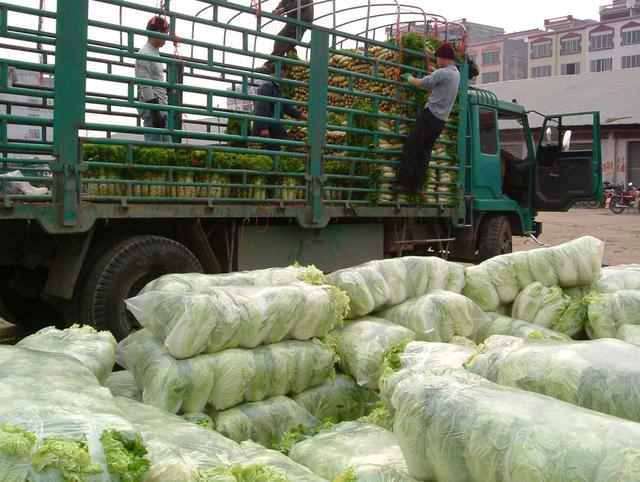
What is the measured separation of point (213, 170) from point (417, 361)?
3.19 meters

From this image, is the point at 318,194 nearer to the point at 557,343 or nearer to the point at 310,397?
the point at 310,397

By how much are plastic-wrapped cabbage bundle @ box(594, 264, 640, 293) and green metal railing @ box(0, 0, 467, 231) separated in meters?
2.88

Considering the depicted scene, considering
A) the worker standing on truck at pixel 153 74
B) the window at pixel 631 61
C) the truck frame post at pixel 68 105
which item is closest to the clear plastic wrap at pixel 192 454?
the truck frame post at pixel 68 105

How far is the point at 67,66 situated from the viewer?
503 cm

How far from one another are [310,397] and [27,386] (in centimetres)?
185

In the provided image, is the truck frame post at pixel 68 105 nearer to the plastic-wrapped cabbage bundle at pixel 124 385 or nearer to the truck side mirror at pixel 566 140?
the plastic-wrapped cabbage bundle at pixel 124 385

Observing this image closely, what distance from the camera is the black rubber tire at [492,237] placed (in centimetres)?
969

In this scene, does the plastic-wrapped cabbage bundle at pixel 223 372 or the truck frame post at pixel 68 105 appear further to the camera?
the truck frame post at pixel 68 105

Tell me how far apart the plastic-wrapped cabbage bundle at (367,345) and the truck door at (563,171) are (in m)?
7.11

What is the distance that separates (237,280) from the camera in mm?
4258

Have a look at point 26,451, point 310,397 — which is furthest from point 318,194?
point 26,451

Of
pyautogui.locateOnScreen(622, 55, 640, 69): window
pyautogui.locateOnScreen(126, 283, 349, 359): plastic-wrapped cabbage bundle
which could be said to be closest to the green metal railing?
pyautogui.locateOnScreen(126, 283, 349, 359): plastic-wrapped cabbage bundle

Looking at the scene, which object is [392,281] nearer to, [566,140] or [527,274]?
[527,274]

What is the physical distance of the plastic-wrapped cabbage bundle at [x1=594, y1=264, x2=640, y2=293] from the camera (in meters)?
4.59
